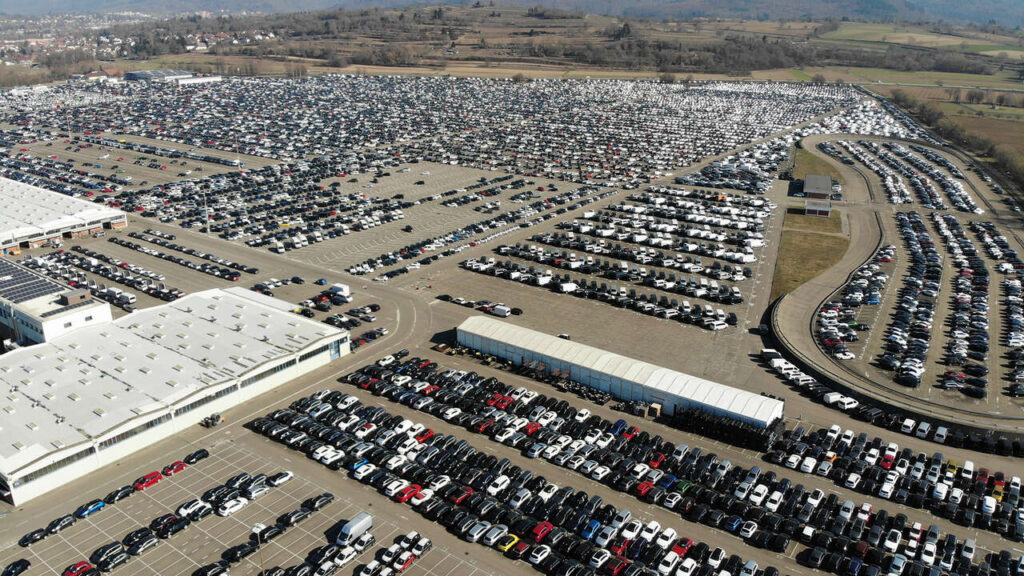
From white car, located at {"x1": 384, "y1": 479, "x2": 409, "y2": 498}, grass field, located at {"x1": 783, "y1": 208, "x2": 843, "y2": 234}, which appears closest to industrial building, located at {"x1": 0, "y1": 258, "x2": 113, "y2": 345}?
white car, located at {"x1": 384, "y1": 479, "x2": 409, "y2": 498}

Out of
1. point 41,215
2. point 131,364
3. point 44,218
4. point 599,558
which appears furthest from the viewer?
point 41,215

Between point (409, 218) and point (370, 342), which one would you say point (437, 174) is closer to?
point (409, 218)

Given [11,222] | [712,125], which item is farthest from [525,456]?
[712,125]

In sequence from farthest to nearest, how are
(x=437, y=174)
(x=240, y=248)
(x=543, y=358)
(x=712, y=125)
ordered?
(x=712, y=125), (x=437, y=174), (x=240, y=248), (x=543, y=358)

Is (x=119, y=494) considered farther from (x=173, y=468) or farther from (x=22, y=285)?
(x=22, y=285)

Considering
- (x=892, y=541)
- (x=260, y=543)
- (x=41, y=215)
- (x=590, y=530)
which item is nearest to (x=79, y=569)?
(x=260, y=543)

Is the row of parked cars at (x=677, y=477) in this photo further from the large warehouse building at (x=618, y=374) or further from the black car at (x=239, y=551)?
the black car at (x=239, y=551)

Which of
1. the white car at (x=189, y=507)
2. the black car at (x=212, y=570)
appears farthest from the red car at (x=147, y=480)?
the black car at (x=212, y=570)
